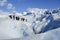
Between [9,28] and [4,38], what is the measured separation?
12.3 ft

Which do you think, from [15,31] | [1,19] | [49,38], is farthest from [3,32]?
[49,38]

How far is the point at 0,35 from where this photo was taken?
48.3 feet

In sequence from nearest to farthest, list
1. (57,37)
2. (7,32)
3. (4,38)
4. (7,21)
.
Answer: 1. (57,37)
2. (4,38)
3. (7,32)
4. (7,21)

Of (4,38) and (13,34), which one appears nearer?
(4,38)

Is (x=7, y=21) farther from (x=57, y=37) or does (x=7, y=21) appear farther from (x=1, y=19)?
(x=57, y=37)

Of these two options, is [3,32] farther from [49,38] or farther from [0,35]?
[49,38]

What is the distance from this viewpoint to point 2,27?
54.9 ft

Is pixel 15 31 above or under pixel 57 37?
under

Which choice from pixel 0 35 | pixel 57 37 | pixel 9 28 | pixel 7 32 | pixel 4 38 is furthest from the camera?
pixel 9 28

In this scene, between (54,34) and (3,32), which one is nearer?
(54,34)

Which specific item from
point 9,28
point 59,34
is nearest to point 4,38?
point 9,28

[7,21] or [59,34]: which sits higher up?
[59,34]

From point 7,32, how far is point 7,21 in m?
2.80

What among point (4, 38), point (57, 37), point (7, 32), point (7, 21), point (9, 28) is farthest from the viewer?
point (7, 21)
